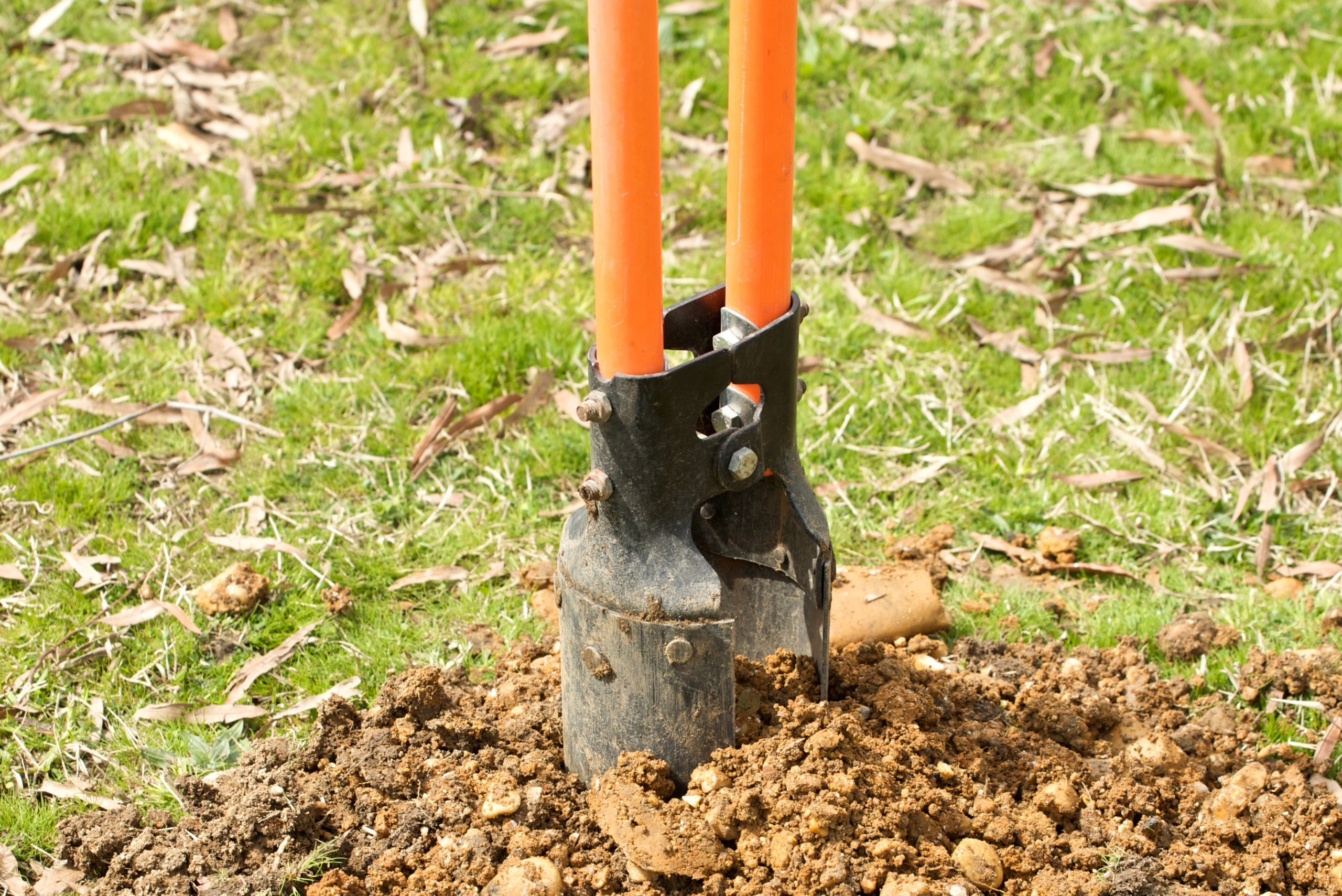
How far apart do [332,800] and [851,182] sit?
12.9 ft

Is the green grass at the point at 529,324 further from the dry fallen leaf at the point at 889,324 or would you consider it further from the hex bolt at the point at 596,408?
the hex bolt at the point at 596,408

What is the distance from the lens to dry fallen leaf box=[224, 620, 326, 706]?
3320 millimetres

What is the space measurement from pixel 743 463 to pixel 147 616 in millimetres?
2136

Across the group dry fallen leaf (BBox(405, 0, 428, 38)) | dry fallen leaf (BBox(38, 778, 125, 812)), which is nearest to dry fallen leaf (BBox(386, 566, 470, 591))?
dry fallen leaf (BBox(38, 778, 125, 812))

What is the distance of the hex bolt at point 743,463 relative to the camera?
2395mm

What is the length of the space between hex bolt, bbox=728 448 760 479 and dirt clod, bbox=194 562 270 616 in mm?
1869

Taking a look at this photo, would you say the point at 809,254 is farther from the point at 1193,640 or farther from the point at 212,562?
the point at 212,562

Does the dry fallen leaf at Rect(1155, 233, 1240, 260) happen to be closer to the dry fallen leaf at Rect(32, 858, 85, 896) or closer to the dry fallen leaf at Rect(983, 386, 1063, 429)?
the dry fallen leaf at Rect(983, 386, 1063, 429)

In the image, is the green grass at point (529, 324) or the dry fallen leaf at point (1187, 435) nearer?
the green grass at point (529, 324)

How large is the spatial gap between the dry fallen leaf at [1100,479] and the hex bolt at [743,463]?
2203 millimetres

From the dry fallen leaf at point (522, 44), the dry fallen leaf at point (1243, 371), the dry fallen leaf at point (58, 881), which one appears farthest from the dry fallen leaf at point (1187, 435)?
the dry fallen leaf at point (58, 881)

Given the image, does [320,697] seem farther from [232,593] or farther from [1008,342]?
[1008,342]

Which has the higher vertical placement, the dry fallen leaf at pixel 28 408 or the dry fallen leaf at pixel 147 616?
the dry fallen leaf at pixel 28 408

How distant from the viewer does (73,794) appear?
9.86 ft
